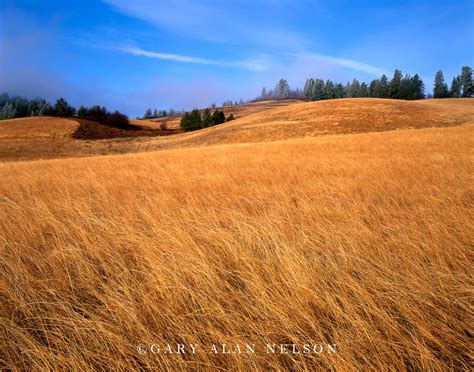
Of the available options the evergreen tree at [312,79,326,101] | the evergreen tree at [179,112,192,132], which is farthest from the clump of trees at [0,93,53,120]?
the evergreen tree at [312,79,326,101]

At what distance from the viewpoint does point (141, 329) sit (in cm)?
154

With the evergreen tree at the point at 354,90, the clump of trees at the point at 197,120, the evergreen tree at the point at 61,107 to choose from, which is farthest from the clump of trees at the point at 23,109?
the evergreen tree at the point at 354,90

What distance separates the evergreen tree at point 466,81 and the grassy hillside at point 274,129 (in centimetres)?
7040

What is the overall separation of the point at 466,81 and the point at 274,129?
9520 cm

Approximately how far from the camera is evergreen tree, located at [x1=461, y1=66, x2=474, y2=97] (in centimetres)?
8288

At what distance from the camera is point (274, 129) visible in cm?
3244

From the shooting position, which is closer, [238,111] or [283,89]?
[238,111]

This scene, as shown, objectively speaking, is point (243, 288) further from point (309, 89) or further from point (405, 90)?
point (309, 89)

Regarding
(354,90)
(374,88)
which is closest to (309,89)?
(354,90)

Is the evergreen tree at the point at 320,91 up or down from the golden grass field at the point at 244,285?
up

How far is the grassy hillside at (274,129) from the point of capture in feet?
96.1

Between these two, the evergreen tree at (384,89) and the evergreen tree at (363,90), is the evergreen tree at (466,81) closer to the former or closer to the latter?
the evergreen tree at (384,89)

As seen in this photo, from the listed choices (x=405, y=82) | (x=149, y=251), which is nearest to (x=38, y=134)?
(x=149, y=251)

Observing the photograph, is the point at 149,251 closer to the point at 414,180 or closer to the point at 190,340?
the point at 190,340
